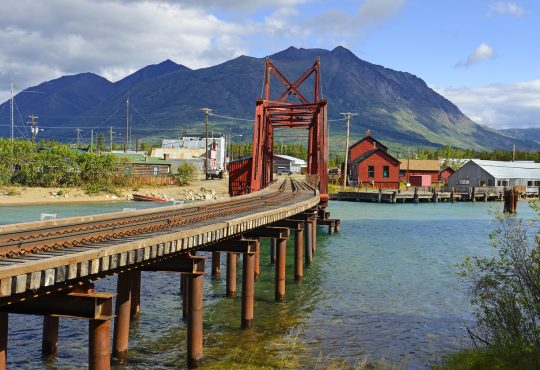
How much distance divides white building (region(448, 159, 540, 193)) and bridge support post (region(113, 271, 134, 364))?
3706 inches

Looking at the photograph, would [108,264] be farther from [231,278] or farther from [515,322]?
[231,278]

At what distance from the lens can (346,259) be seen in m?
33.8

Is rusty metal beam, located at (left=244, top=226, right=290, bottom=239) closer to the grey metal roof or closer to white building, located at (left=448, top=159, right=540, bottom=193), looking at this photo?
white building, located at (left=448, top=159, right=540, bottom=193)

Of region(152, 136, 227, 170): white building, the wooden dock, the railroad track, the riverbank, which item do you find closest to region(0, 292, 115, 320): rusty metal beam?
the railroad track

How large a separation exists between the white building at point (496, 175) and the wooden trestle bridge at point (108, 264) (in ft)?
273

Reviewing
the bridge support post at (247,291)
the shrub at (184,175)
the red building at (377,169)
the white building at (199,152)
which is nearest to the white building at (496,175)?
the red building at (377,169)

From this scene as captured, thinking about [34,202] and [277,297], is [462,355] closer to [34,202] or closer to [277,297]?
[277,297]

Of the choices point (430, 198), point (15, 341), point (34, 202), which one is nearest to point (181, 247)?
point (15, 341)

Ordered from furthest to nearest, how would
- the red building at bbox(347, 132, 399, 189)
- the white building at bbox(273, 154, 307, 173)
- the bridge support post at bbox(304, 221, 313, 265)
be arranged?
the white building at bbox(273, 154, 307, 173), the red building at bbox(347, 132, 399, 189), the bridge support post at bbox(304, 221, 313, 265)

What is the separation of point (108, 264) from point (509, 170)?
341 ft

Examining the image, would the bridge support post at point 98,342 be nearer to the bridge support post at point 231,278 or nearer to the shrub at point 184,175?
the bridge support post at point 231,278

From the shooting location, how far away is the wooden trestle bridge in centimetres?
934

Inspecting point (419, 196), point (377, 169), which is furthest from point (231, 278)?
point (377, 169)

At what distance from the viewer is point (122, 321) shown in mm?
15008
